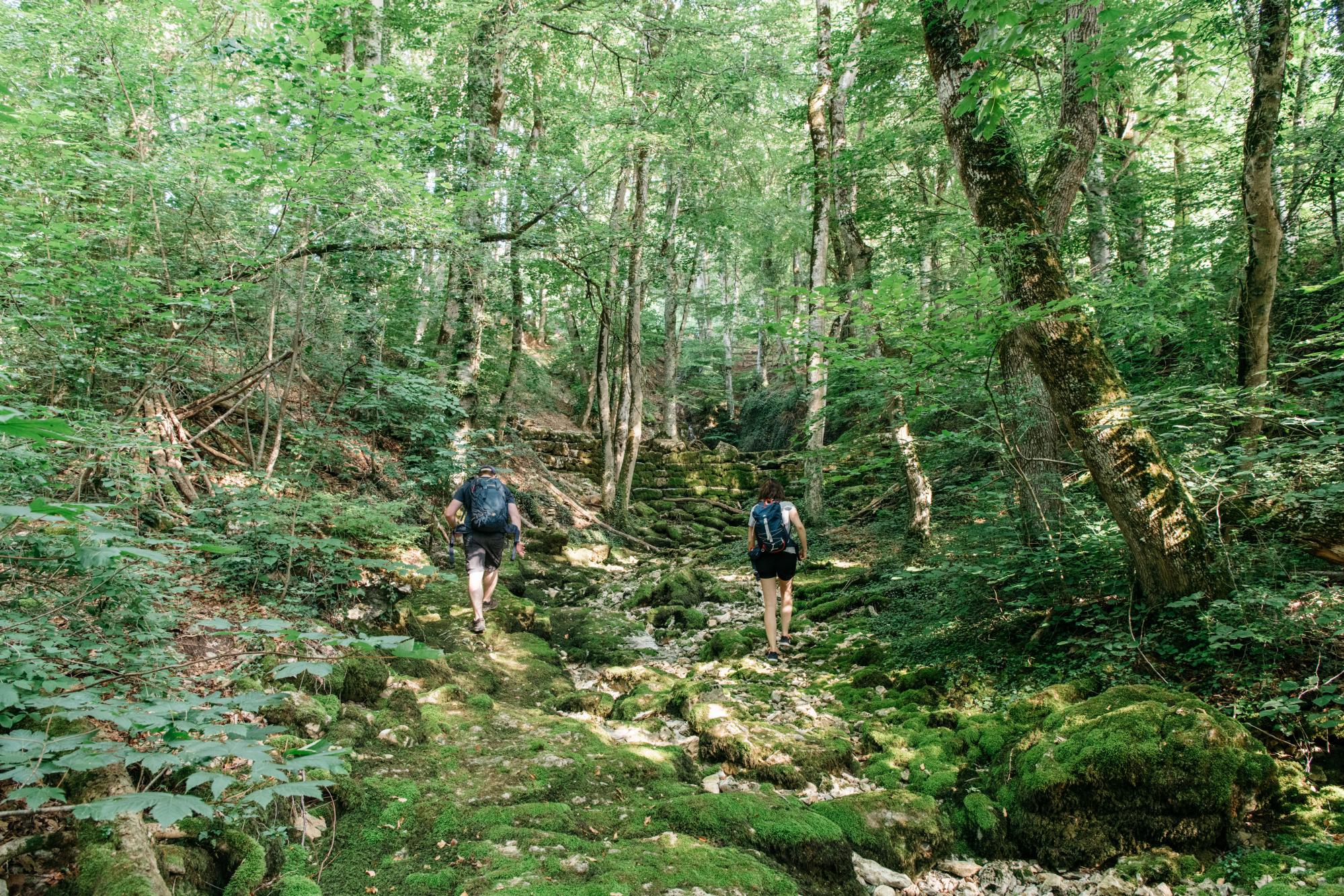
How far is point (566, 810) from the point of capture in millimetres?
3490

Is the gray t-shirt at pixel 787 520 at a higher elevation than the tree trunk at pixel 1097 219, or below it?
below

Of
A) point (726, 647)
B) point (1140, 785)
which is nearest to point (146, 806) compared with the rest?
point (1140, 785)

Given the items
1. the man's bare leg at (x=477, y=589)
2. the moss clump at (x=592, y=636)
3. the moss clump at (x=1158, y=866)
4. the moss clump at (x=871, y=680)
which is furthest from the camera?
the moss clump at (x=592, y=636)

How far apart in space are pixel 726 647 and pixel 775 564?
3.80ft

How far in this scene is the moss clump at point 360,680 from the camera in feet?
14.7

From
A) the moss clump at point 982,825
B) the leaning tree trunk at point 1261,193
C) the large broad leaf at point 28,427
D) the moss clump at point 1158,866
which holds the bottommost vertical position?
the moss clump at point 982,825

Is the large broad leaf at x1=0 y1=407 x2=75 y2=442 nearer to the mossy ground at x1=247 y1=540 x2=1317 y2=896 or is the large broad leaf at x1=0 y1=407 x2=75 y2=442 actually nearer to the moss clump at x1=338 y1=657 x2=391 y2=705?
the mossy ground at x1=247 y1=540 x2=1317 y2=896

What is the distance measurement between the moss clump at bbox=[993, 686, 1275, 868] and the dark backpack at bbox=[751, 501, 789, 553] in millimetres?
3200

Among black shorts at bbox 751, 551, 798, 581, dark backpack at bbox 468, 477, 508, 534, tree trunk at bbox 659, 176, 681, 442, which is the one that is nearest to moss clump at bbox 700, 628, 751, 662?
black shorts at bbox 751, 551, 798, 581

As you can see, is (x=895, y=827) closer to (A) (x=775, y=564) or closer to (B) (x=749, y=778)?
(B) (x=749, y=778)

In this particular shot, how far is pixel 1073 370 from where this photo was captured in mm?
4613

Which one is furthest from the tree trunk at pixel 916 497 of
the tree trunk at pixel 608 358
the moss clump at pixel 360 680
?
the tree trunk at pixel 608 358

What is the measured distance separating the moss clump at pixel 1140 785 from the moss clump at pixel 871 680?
6.65 feet

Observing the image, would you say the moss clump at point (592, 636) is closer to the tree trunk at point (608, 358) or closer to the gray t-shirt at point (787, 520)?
the gray t-shirt at point (787, 520)
